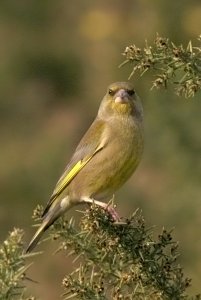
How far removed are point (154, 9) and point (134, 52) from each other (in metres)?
6.69

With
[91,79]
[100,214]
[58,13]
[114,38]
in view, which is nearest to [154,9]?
[114,38]

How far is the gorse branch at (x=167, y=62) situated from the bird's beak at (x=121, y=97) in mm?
1901

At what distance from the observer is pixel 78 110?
1627 cm

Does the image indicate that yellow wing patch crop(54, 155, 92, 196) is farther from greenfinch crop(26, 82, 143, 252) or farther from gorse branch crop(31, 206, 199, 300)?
gorse branch crop(31, 206, 199, 300)

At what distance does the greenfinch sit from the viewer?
5.21 meters

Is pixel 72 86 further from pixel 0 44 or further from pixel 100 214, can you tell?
pixel 100 214

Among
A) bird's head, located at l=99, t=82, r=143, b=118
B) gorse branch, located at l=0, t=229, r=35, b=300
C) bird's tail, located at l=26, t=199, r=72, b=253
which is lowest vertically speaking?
gorse branch, located at l=0, t=229, r=35, b=300

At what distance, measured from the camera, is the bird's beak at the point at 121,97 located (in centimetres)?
560

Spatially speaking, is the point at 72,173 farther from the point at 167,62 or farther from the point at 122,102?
the point at 167,62

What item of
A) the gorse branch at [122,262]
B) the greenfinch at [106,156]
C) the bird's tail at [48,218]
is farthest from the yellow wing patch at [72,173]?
the gorse branch at [122,262]

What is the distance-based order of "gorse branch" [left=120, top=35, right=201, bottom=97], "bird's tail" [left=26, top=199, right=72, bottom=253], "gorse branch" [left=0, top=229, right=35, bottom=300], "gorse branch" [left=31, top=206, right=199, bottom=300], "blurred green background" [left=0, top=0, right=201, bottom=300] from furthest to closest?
"blurred green background" [left=0, top=0, right=201, bottom=300] → "bird's tail" [left=26, top=199, right=72, bottom=253] → "gorse branch" [left=120, top=35, right=201, bottom=97] → "gorse branch" [left=31, top=206, right=199, bottom=300] → "gorse branch" [left=0, top=229, right=35, bottom=300]

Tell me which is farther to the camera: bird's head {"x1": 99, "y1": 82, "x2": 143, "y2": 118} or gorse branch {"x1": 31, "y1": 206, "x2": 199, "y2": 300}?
bird's head {"x1": 99, "y1": 82, "x2": 143, "y2": 118}

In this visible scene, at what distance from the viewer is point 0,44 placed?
16.6 metres

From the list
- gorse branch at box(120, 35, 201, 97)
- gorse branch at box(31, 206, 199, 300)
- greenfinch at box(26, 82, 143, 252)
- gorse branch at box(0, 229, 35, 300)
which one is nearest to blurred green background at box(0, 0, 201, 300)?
greenfinch at box(26, 82, 143, 252)
